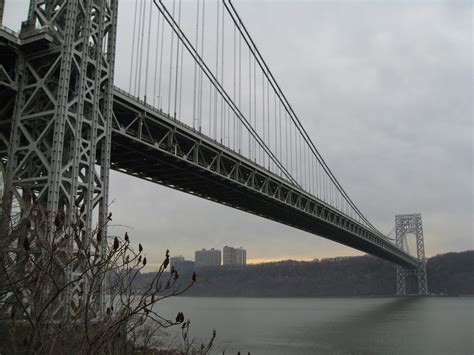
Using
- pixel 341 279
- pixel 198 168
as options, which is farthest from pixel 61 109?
pixel 341 279

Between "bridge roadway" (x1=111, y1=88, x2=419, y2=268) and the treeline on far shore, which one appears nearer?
"bridge roadway" (x1=111, y1=88, x2=419, y2=268)

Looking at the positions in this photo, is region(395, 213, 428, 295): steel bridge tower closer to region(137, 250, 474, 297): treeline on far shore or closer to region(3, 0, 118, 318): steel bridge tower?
region(137, 250, 474, 297): treeline on far shore

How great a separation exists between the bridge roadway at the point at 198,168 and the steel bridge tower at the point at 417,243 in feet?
190

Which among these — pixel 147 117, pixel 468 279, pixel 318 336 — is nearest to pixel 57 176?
pixel 147 117

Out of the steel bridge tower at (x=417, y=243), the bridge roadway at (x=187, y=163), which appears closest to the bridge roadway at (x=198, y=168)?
the bridge roadway at (x=187, y=163)

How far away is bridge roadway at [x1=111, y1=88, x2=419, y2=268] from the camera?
19172 millimetres

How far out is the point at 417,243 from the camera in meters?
100

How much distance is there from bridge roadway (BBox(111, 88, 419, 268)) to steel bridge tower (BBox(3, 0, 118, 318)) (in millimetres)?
3001

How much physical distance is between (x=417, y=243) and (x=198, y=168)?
8792cm

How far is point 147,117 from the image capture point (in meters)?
19.4

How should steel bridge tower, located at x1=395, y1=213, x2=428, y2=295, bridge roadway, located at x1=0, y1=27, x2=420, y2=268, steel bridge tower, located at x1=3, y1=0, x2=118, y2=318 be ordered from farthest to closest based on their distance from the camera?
steel bridge tower, located at x1=395, y1=213, x2=428, y2=295 → bridge roadway, located at x1=0, y1=27, x2=420, y2=268 → steel bridge tower, located at x1=3, y1=0, x2=118, y2=318

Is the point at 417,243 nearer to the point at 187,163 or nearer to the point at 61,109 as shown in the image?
the point at 187,163

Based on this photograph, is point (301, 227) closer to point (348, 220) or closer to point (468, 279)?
A: point (348, 220)

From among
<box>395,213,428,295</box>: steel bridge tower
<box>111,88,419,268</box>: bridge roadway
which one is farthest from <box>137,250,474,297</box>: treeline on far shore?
<box>111,88,419,268</box>: bridge roadway
